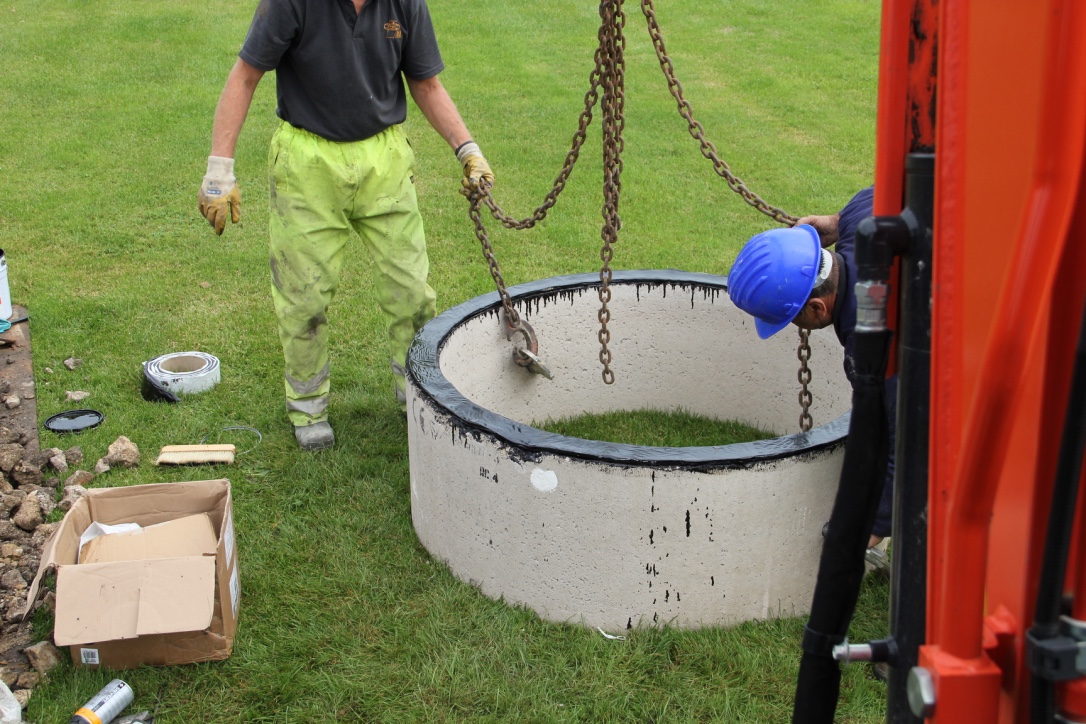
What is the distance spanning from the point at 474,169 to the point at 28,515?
2164mm

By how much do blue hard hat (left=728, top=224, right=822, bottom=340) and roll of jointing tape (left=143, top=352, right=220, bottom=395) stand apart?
2.95m

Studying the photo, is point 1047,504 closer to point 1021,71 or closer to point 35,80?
point 1021,71

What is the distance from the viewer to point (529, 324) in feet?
14.8

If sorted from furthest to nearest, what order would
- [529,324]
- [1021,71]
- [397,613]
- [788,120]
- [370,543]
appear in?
[788,120], [529,324], [370,543], [397,613], [1021,71]

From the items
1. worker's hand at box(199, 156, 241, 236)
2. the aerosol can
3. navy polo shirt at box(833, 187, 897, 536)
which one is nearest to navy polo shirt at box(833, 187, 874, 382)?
navy polo shirt at box(833, 187, 897, 536)

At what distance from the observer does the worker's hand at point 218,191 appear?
4.09 metres

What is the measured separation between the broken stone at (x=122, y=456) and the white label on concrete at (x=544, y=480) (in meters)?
2.08

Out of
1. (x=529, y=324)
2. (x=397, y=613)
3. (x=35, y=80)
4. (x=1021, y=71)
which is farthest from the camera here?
(x=35, y=80)

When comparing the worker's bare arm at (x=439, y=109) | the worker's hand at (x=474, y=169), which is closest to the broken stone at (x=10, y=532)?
the worker's hand at (x=474, y=169)

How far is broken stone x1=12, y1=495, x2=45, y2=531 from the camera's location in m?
3.93

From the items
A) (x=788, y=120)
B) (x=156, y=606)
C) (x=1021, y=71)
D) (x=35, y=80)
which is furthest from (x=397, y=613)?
(x=35, y=80)

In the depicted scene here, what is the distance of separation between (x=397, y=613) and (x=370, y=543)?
0.47m

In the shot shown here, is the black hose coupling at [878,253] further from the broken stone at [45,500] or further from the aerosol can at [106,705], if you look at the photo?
the broken stone at [45,500]

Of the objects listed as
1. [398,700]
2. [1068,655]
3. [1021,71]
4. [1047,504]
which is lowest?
[398,700]
